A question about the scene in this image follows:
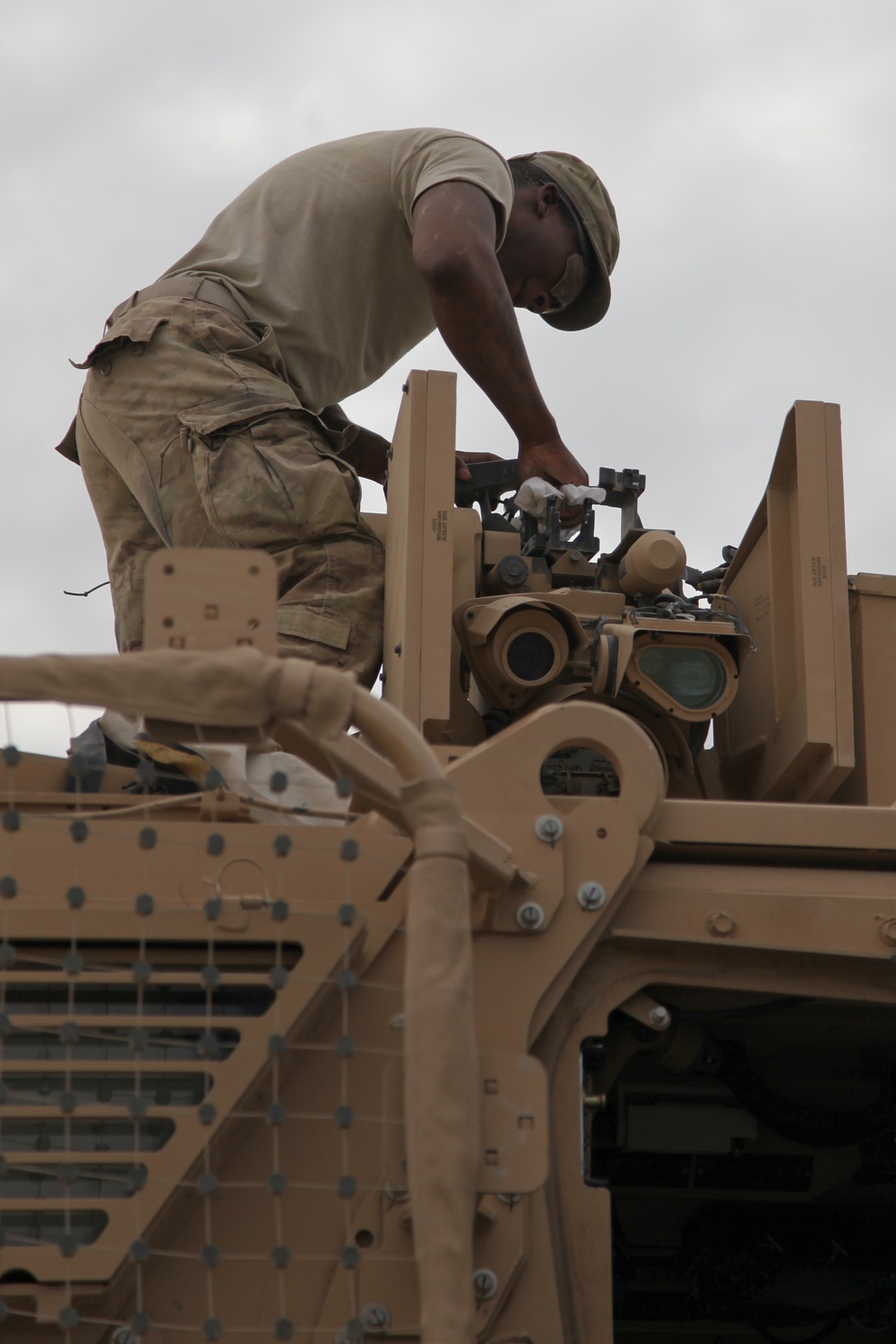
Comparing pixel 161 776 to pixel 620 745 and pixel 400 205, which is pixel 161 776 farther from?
pixel 400 205

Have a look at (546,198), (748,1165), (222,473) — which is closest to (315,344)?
(222,473)

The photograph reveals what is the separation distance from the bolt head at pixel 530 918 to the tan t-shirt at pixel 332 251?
79.5 inches

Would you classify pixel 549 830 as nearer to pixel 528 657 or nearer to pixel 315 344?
pixel 528 657

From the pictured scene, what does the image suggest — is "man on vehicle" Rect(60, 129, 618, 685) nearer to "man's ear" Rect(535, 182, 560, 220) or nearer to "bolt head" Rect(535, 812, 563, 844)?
"man's ear" Rect(535, 182, 560, 220)

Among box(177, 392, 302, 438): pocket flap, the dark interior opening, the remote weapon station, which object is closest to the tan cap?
box(177, 392, 302, 438): pocket flap

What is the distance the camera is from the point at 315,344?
4.38 meters

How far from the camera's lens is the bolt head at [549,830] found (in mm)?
2803

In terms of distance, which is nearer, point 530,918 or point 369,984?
point 369,984

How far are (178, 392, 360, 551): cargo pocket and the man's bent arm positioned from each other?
1.44 feet

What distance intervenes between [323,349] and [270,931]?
2074mm

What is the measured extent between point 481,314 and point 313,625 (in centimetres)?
86

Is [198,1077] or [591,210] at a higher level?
[591,210]

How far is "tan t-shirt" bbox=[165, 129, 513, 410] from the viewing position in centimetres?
435

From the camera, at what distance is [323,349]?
440 centimetres
